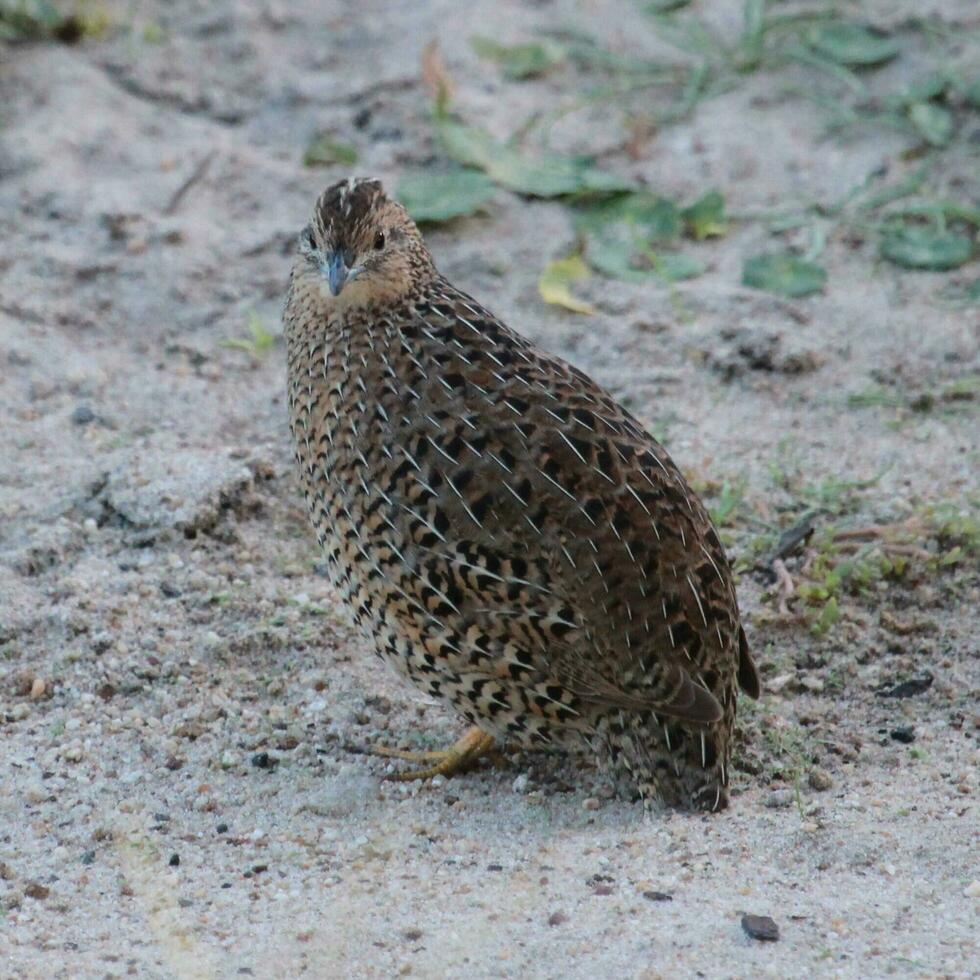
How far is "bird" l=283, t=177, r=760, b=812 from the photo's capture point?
4.49 m

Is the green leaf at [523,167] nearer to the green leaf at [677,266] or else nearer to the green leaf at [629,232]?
the green leaf at [629,232]

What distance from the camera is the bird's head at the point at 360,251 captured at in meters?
4.98

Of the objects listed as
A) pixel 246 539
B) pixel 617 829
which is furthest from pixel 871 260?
pixel 617 829

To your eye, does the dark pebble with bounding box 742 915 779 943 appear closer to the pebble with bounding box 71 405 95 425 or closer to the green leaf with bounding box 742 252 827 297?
the pebble with bounding box 71 405 95 425

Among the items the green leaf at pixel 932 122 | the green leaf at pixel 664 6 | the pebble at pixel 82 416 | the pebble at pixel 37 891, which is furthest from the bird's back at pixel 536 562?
the green leaf at pixel 664 6

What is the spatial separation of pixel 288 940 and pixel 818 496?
273 centimetres

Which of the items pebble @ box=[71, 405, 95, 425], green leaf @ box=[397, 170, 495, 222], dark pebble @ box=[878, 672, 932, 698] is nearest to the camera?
dark pebble @ box=[878, 672, 932, 698]

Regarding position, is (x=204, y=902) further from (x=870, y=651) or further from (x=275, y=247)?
(x=275, y=247)

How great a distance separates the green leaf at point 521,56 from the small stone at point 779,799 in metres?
4.89

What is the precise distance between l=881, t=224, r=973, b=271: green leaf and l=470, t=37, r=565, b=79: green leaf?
6.90 feet

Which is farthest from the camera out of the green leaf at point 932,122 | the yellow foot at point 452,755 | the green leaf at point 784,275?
the green leaf at point 932,122

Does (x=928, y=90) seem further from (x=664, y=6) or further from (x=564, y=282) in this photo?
(x=564, y=282)

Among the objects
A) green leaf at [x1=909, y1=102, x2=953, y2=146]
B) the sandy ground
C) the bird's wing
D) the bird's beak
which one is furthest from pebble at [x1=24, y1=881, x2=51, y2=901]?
green leaf at [x1=909, y1=102, x2=953, y2=146]

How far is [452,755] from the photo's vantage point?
493 cm
